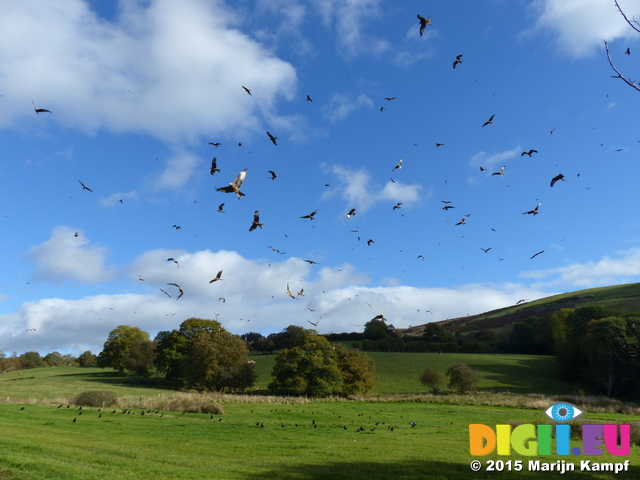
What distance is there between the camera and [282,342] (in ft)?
397

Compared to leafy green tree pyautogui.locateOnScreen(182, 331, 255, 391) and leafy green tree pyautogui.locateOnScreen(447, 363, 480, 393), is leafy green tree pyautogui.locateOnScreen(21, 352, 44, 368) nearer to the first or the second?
leafy green tree pyautogui.locateOnScreen(182, 331, 255, 391)

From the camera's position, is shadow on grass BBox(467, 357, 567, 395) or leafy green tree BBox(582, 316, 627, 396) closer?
leafy green tree BBox(582, 316, 627, 396)

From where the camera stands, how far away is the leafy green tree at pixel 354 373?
2685 inches

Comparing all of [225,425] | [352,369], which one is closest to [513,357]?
[352,369]

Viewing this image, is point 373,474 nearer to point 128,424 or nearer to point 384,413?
point 128,424

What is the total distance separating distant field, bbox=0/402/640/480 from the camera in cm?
1476

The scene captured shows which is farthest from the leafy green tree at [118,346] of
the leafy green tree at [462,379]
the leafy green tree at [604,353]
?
the leafy green tree at [604,353]

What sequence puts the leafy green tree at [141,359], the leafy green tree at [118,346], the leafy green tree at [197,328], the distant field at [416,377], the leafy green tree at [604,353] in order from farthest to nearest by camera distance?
the leafy green tree at [118,346]
the leafy green tree at [141,359]
the leafy green tree at [197,328]
the distant field at [416,377]
the leafy green tree at [604,353]

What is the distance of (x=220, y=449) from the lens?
21359mm

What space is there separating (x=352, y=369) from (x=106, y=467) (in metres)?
57.8

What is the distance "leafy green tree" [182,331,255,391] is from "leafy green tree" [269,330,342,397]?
274 inches

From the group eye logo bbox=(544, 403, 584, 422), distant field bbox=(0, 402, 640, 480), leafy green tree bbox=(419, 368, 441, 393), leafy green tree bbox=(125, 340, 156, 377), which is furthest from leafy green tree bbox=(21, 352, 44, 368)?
eye logo bbox=(544, 403, 584, 422)

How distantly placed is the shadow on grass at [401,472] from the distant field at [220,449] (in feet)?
0.13

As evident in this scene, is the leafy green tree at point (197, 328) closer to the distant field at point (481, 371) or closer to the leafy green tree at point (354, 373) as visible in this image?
the distant field at point (481, 371)
